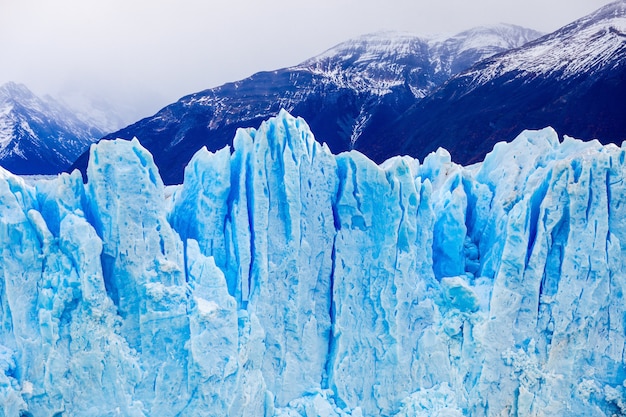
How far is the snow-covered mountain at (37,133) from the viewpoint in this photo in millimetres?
69750

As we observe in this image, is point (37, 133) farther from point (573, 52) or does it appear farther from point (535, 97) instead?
point (573, 52)

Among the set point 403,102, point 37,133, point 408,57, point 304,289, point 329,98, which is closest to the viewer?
point 304,289

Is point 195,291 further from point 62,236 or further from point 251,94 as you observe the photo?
point 251,94

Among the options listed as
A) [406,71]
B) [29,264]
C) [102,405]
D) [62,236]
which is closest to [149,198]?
[62,236]

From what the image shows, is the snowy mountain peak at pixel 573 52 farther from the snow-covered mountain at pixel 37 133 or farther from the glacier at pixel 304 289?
the snow-covered mountain at pixel 37 133

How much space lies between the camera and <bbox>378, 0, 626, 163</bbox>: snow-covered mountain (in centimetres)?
3762

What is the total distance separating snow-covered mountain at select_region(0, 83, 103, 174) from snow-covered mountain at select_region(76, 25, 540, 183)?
13.1 m

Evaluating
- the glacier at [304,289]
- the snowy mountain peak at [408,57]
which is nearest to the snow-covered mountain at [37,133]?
the snowy mountain peak at [408,57]

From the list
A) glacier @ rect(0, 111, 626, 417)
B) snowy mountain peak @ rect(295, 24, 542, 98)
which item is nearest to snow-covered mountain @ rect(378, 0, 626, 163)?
snowy mountain peak @ rect(295, 24, 542, 98)

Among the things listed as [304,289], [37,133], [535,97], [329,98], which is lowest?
[304,289]

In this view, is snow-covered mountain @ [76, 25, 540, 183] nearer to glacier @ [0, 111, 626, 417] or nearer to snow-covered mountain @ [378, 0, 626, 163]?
snow-covered mountain @ [378, 0, 626, 163]

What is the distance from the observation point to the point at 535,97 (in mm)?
42250

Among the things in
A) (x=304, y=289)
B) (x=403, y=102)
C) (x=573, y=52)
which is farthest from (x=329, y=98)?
(x=304, y=289)

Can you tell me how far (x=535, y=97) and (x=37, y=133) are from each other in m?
65.1
